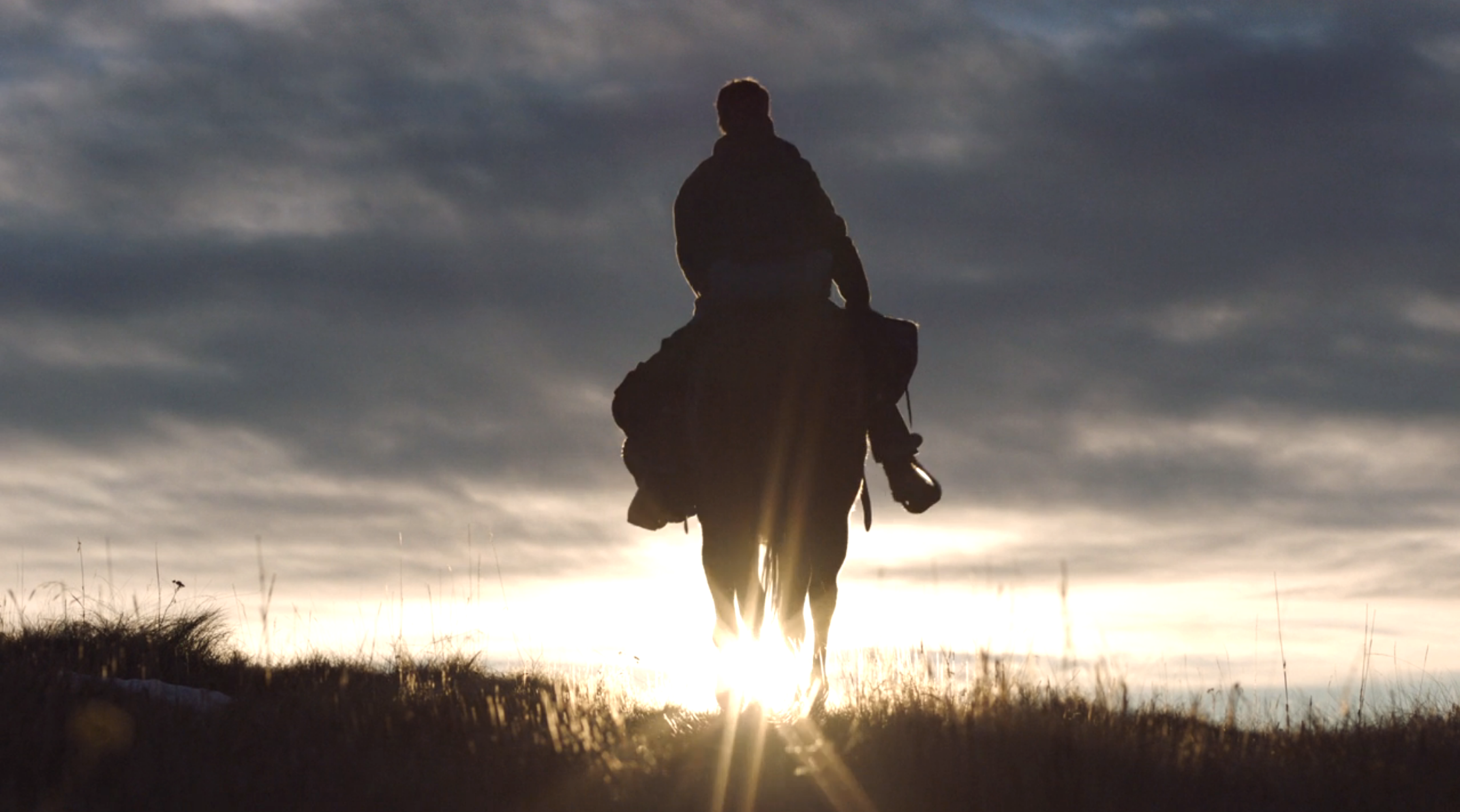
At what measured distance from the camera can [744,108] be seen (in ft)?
23.9

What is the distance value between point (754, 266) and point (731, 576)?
1478 mm

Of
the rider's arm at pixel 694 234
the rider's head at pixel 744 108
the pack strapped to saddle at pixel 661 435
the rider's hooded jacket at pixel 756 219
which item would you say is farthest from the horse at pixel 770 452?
the rider's head at pixel 744 108

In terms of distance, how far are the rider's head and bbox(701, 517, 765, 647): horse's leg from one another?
1.98 metres

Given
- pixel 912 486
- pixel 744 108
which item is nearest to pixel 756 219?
pixel 744 108

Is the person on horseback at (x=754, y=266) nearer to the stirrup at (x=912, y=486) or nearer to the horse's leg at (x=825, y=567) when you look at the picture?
the stirrup at (x=912, y=486)

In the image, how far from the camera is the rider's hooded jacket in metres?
7.09

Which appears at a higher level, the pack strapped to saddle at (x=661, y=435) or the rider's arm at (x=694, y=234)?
the rider's arm at (x=694, y=234)

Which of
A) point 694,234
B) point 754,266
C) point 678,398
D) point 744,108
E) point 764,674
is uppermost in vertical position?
point 744,108

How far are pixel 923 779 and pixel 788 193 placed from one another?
3190 mm

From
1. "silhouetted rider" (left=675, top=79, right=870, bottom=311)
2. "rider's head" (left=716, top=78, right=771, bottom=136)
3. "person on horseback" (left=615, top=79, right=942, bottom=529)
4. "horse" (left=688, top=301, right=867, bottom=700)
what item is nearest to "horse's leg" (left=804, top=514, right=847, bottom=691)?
"horse" (left=688, top=301, right=867, bottom=700)

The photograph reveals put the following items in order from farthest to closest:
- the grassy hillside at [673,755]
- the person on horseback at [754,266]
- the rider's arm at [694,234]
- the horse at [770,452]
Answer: the rider's arm at [694,234] → the person on horseback at [754,266] → the horse at [770,452] → the grassy hillside at [673,755]

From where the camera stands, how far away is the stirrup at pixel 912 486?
278 inches

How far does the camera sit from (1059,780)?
5086mm

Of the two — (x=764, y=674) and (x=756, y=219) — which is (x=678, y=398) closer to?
(x=756, y=219)
